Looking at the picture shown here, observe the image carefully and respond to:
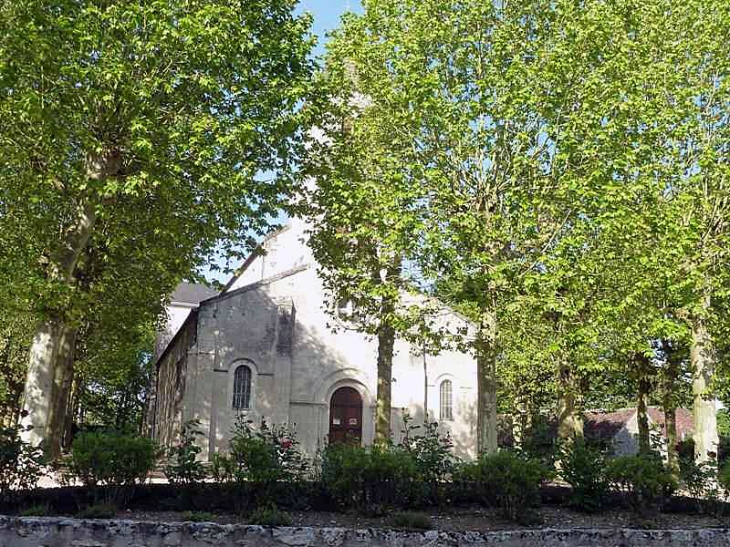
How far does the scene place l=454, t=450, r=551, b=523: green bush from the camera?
9734 mm

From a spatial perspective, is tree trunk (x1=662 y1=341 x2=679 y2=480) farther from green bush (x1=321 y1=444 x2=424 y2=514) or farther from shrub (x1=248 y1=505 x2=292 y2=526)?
shrub (x1=248 y1=505 x2=292 y2=526)

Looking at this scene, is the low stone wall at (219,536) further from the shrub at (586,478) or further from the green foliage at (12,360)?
the green foliage at (12,360)

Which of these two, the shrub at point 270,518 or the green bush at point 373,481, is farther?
the green bush at point 373,481

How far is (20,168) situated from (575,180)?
1315 cm

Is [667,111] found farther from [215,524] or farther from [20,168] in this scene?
[20,168]

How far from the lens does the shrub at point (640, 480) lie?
1009 centimetres

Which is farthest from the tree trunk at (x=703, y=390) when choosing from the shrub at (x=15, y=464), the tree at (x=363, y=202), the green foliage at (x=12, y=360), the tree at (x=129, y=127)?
the green foliage at (x=12, y=360)

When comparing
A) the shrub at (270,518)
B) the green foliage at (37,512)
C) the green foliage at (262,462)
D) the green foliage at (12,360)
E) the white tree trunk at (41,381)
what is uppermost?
the green foliage at (12,360)

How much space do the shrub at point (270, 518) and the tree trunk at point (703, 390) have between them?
12002mm

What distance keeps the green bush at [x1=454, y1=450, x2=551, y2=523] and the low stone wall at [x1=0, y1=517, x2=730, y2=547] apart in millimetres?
1005

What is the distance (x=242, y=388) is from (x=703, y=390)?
50.2ft

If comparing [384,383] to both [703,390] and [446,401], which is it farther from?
[703,390]

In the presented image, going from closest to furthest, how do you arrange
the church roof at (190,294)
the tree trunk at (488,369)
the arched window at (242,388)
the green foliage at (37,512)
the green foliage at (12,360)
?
the green foliage at (37,512), the tree trunk at (488,369), the arched window at (242,388), the green foliage at (12,360), the church roof at (190,294)

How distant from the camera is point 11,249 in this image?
16.5 meters
